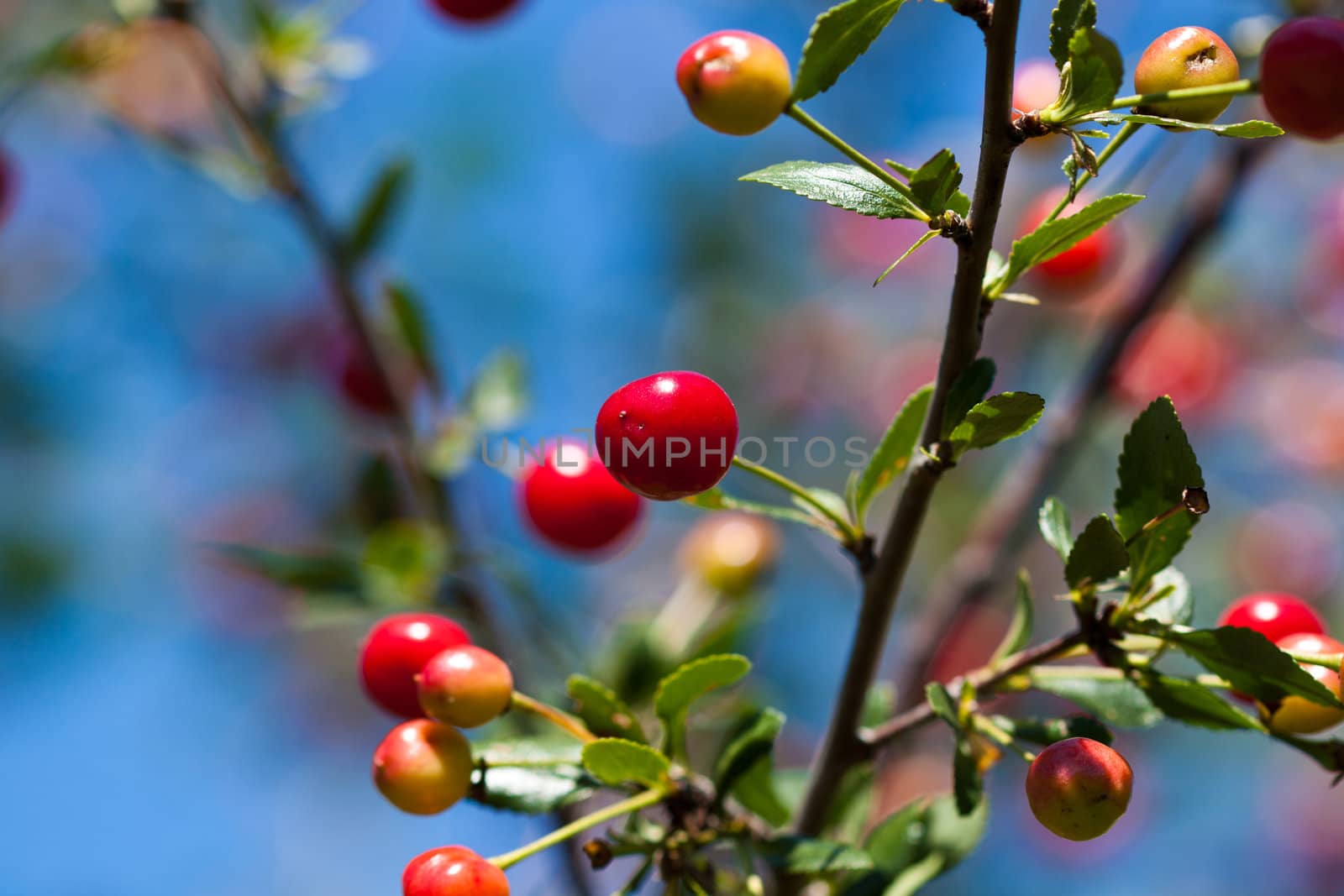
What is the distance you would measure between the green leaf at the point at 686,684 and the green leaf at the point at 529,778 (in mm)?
105

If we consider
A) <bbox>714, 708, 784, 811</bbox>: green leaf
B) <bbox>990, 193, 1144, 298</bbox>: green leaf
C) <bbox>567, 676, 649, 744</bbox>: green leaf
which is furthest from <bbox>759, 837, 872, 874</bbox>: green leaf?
<bbox>990, 193, 1144, 298</bbox>: green leaf

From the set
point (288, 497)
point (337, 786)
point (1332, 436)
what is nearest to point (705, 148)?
point (288, 497)

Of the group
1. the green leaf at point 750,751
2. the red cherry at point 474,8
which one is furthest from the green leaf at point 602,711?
the red cherry at point 474,8

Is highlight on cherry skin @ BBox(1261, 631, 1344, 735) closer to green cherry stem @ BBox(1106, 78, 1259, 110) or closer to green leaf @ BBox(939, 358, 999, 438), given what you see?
green leaf @ BBox(939, 358, 999, 438)

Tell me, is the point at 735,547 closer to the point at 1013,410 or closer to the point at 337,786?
the point at 1013,410

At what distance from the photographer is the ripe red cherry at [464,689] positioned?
112 cm

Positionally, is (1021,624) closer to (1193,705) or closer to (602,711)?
(1193,705)

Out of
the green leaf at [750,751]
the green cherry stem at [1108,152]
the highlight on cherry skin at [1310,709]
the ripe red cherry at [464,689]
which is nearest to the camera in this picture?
the green cherry stem at [1108,152]

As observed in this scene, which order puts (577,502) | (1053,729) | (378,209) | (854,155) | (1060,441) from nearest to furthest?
(854,155)
(1053,729)
(577,502)
(378,209)
(1060,441)

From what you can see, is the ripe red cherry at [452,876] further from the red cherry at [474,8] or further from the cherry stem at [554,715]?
the red cherry at [474,8]

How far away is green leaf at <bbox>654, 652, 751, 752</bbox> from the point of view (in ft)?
3.76

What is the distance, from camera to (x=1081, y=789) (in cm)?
96

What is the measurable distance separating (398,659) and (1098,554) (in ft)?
2.47

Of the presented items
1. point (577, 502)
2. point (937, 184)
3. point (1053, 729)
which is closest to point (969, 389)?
point (937, 184)
